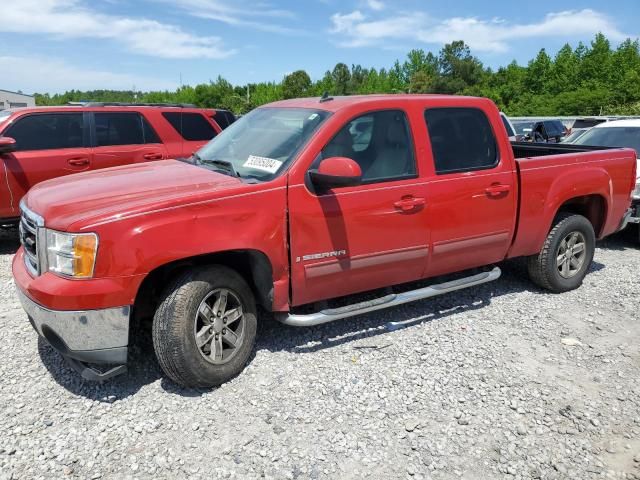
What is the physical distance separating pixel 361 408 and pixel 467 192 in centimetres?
205

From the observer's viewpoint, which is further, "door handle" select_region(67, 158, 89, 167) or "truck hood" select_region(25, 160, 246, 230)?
"door handle" select_region(67, 158, 89, 167)

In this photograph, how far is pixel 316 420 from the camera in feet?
10.6

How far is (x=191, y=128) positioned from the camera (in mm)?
8219

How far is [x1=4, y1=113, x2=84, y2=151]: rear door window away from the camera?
22.6 ft

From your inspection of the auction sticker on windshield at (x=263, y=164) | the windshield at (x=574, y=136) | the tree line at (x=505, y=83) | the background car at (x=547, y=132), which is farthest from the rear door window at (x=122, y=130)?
the tree line at (x=505, y=83)

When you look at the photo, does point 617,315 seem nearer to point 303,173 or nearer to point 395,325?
point 395,325

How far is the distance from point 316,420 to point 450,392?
0.96 metres

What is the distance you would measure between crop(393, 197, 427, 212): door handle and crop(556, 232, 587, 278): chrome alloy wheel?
2.04m

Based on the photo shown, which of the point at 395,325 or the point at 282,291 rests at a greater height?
the point at 282,291

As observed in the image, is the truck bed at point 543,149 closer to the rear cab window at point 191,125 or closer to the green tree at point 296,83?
the rear cab window at point 191,125

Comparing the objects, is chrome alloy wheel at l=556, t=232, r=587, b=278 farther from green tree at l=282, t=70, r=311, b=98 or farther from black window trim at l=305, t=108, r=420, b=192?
green tree at l=282, t=70, r=311, b=98

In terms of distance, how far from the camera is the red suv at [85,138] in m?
6.69

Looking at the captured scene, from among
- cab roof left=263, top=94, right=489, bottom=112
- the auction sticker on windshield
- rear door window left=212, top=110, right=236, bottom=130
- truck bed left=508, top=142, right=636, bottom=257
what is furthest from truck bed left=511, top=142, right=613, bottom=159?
rear door window left=212, top=110, right=236, bottom=130

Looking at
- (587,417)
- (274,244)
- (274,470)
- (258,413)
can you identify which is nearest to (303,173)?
(274,244)
